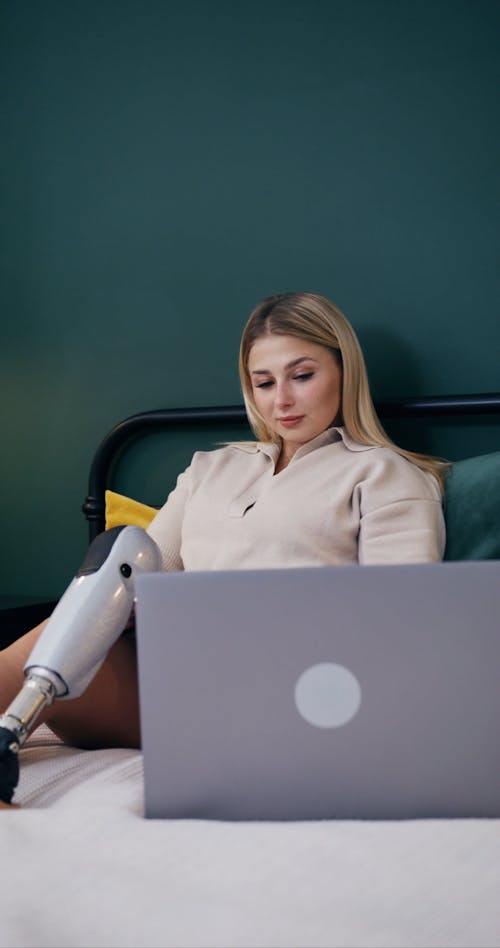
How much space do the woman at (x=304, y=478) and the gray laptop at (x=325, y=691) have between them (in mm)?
571

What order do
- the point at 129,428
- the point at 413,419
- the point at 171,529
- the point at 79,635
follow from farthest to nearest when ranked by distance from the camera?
the point at 129,428 → the point at 413,419 → the point at 171,529 → the point at 79,635

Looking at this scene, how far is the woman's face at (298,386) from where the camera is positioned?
64.7 inches

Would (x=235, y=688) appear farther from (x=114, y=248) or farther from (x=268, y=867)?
(x=114, y=248)

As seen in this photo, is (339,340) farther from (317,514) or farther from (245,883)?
(245,883)

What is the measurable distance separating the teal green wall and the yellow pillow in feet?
0.62

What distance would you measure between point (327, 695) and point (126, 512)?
1.22 meters

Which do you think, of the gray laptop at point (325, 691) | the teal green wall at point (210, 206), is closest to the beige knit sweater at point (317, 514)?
the teal green wall at point (210, 206)

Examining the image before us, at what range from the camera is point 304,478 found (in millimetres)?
1579

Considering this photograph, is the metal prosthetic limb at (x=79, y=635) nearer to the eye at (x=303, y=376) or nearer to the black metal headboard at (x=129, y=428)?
the eye at (x=303, y=376)

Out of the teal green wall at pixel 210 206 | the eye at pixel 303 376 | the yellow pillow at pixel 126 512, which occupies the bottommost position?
the yellow pillow at pixel 126 512

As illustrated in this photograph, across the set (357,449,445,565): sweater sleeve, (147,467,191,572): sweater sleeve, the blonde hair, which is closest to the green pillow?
(357,449,445,565): sweater sleeve

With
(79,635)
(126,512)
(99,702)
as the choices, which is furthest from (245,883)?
(126,512)

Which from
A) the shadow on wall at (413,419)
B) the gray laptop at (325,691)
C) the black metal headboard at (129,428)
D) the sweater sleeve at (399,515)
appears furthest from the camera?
the black metal headboard at (129,428)

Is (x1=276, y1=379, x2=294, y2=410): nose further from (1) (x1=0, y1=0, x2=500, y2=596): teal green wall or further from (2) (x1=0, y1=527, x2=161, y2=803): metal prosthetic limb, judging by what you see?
(2) (x1=0, y1=527, x2=161, y2=803): metal prosthetic limb
